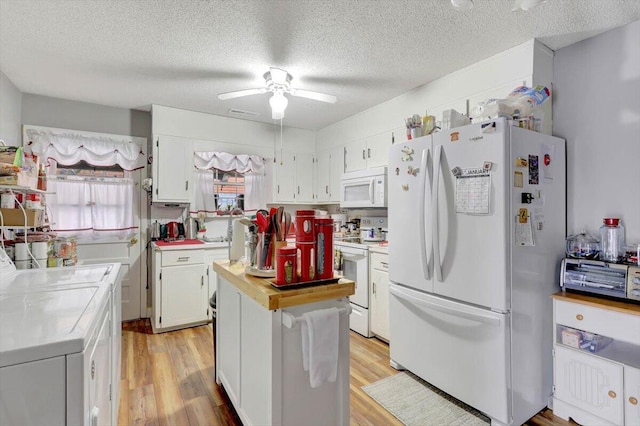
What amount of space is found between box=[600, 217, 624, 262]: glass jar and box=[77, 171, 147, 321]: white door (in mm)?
4348

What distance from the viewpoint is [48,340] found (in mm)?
827

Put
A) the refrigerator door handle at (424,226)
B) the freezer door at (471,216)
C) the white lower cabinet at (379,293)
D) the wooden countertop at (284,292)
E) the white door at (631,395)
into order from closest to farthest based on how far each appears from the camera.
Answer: the wooden countertop at (284,292)
the white door at (631,395)
the freezer door at (471,216)
the refrigerator door handle at (424,226)
the white lower cabinet at (379,293)

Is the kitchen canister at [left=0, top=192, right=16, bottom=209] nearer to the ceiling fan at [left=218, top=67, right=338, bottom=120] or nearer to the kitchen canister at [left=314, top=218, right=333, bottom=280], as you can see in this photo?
the ceiling fan at [left=218, top=67, right=338, bottom=120]

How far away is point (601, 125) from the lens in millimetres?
2166

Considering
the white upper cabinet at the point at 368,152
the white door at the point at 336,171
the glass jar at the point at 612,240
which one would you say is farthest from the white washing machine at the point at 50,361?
the white door at the point at 336,171

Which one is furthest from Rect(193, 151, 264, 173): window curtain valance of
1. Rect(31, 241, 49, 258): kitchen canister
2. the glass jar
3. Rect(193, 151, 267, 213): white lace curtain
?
the glass jar

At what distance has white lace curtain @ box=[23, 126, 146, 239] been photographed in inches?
129

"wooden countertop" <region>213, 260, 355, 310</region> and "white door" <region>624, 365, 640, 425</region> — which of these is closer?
"wooden countertop" <region>213, 260, 355, 310</region>

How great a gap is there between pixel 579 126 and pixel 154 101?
3917 millimetres

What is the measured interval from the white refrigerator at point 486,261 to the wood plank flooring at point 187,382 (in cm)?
42

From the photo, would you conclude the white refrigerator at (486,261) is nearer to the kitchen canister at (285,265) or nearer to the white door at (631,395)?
the white door at (631,395)

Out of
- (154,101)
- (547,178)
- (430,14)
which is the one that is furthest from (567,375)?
(154,101)

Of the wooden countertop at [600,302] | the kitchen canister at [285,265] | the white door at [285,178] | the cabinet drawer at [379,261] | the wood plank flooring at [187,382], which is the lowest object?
the wood plank flooring at [187,382]

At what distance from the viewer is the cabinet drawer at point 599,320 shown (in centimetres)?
170
